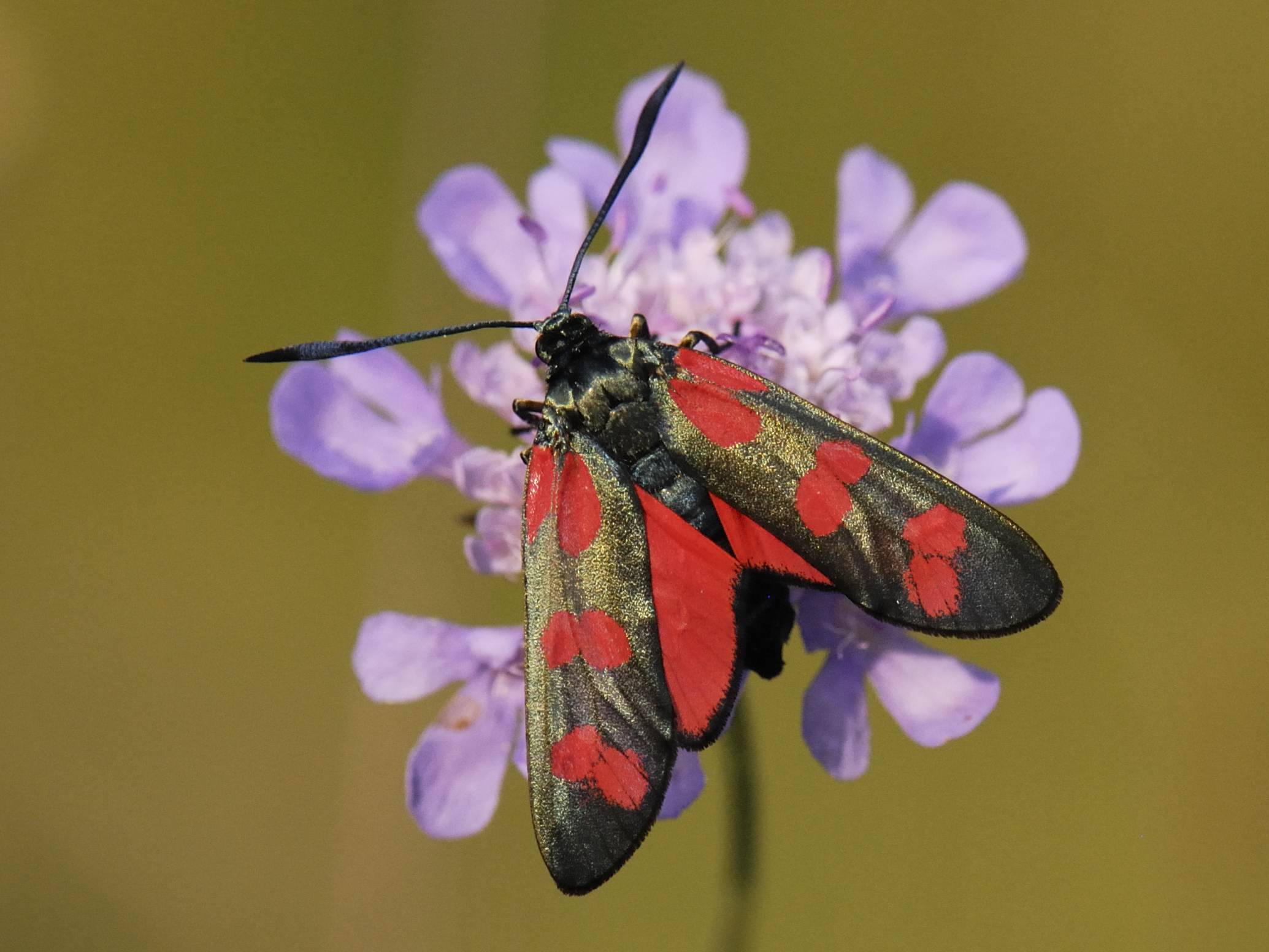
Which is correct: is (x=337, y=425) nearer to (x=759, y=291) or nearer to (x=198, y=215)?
(x=759, y=291)

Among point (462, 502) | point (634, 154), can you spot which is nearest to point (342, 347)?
point (634, 154)

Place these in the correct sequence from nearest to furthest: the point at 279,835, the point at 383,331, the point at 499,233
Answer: the point at 499,233
the point at 279,835
the point at 383,331

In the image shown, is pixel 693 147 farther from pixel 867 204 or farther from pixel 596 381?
pixel 596 381

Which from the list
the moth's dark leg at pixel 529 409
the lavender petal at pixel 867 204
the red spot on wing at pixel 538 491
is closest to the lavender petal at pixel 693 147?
the lavender petal at pixel 867 204

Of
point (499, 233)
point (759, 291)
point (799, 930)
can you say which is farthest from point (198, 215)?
point (799, 930)

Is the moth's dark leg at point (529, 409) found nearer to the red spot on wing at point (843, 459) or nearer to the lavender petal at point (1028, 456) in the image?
the red spot on wing at point (843, 459)

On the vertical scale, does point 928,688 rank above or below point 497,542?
below

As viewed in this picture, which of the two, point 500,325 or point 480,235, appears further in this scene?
point 480,235
